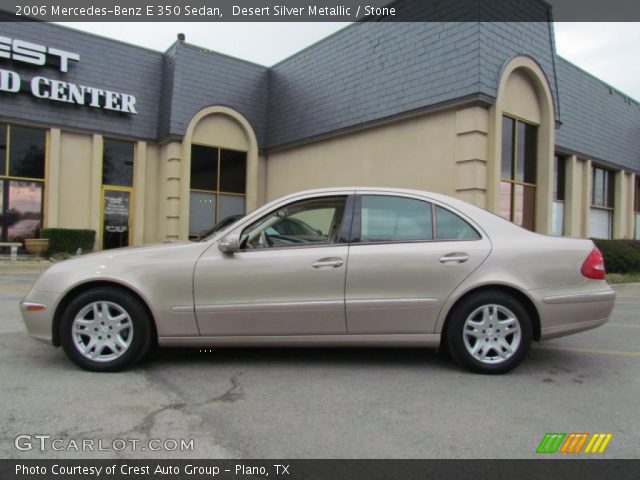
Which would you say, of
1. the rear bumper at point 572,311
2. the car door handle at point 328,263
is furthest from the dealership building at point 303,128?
the car door handle at point 328,263

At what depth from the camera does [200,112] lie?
1536 cm

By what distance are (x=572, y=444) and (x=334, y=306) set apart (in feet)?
6.41

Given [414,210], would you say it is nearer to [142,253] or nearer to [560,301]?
[560,301]

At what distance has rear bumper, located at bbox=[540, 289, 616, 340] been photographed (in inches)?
167

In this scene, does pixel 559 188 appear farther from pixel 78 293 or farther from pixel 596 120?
pixel 78 293

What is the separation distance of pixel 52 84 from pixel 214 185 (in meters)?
5.31

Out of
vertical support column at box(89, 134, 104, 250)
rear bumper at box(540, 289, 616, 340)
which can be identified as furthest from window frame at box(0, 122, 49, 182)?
rear bumper at box(540, 289, 616, 340)

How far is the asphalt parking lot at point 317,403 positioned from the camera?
9.57ft

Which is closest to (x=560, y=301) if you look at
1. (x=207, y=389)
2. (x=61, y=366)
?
(x=207, y=389)

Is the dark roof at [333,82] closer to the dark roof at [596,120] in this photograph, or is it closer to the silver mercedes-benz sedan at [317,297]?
the dark roof at [596,120]

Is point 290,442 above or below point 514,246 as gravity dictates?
below

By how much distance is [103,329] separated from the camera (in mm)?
4168
